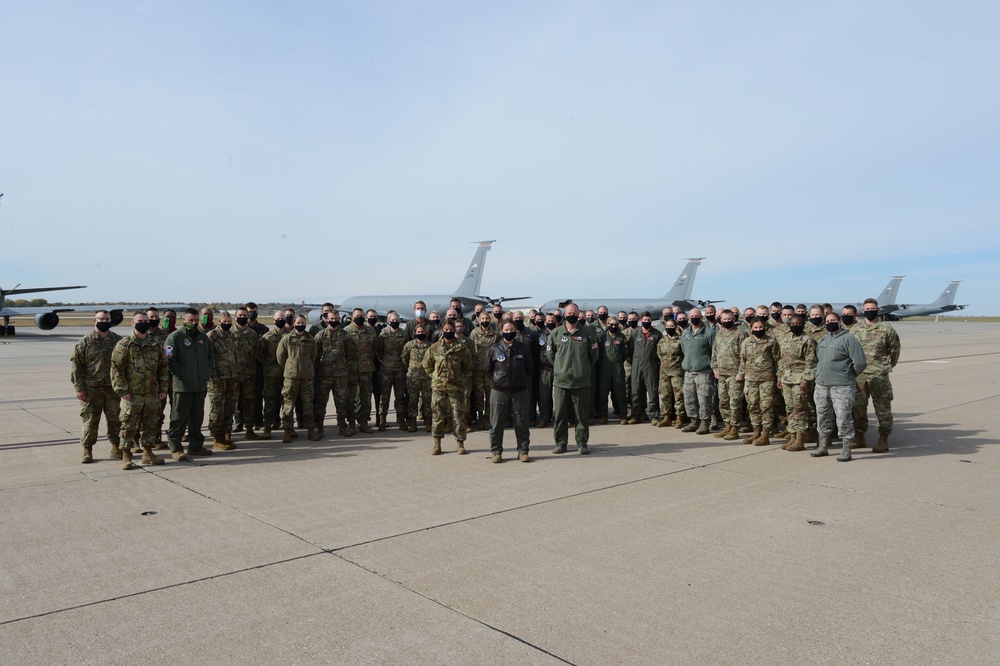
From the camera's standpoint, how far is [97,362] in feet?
24.9

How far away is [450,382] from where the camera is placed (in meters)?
8.38

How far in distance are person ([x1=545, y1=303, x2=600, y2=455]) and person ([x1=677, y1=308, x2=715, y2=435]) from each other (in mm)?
2064

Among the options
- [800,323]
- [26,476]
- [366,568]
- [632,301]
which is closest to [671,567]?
[366,568]

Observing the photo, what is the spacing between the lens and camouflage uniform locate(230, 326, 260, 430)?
29.4 ft

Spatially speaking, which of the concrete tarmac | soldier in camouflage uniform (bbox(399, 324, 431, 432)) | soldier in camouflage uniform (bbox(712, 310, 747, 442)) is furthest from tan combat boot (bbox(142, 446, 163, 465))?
soldier in camouflage uniform (bbox(712, 310, 747, 442))

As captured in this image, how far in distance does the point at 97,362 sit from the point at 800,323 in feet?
28.2

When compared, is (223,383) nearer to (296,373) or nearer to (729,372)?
(296,373)

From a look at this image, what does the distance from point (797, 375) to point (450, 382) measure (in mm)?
4508

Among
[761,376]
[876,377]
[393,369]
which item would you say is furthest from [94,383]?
[876,377]

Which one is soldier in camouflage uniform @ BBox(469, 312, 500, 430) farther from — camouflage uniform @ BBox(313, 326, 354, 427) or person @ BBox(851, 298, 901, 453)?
person @ BBox(851, 298, 901, 453)

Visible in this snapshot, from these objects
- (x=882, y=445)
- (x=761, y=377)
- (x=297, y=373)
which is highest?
(x=297, y=373)

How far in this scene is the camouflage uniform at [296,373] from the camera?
356 inches

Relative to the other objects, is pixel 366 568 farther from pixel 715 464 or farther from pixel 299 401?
pixel 299 401

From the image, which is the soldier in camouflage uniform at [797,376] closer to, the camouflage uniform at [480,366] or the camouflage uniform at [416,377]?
the camouflage uniform at [480,366]
